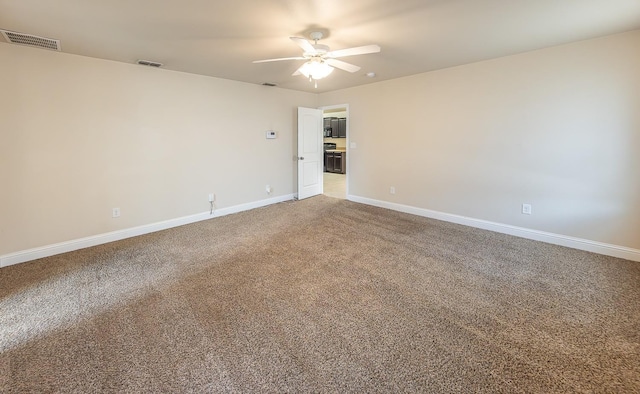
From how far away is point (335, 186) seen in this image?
7.92 m

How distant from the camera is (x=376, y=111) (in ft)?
18.0

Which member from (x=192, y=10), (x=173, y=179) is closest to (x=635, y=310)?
(x=192, y=10)

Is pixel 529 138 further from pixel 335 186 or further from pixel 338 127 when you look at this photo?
pixel 338 127

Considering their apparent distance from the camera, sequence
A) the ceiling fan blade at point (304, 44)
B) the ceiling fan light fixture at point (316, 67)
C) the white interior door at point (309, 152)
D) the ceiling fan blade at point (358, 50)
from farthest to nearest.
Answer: the white interior door at point (309, 152) < the ceiling fan light fixture at point (316, 67) < the ceiling fan blade at point (358, 50) < the ceiling fan blade at point (304, 44)

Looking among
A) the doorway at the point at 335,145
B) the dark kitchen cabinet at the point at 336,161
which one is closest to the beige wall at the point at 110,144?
the doorway at the point at 335,145

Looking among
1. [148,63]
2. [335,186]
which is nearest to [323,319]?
[148,63]

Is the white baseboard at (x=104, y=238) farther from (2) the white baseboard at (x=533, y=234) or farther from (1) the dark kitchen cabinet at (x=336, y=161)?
(1) the dark kitchen cabinet at (x=336, y=161)

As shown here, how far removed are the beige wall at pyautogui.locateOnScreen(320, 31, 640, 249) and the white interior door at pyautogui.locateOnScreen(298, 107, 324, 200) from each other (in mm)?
1591

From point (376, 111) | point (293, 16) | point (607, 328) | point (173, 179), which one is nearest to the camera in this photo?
point (607, 328)

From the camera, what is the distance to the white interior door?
6.21m

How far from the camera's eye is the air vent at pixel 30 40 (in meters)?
2.79

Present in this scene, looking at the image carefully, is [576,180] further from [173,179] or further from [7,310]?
[7,310]

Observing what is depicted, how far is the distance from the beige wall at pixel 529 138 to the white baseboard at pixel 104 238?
3244mm

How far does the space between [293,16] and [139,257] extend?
312 cm
